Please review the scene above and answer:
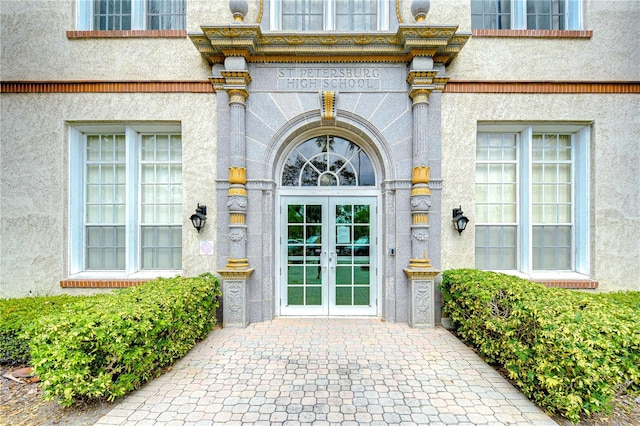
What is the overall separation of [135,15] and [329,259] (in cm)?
613

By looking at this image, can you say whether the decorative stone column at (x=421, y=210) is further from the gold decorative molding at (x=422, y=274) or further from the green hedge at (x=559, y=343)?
the green hedge at (x=559, y=343)

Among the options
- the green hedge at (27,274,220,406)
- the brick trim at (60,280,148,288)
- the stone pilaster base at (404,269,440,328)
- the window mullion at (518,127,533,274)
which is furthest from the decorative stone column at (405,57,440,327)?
the brick trim at (60,280,148,288)

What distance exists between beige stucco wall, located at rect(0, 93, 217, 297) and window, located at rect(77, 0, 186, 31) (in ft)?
5.06

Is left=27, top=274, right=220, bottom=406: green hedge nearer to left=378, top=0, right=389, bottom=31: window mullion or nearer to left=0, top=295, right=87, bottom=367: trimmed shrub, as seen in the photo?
left=0, top=295, right=87, bottom=367: trimmed shrub

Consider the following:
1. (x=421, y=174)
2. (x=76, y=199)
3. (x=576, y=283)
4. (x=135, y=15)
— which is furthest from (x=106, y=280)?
(x=576, y=283)

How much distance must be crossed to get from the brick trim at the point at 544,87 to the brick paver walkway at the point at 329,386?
4.48m

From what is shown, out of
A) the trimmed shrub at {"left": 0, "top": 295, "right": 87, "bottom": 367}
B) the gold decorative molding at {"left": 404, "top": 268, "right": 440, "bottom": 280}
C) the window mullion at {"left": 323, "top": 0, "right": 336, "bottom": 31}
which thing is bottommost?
the trimmed shrub at {"left": 0, "top": 295, "right": 87, "bottom": 367}

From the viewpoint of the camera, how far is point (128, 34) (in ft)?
18.0

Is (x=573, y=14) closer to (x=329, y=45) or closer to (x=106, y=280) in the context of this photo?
(x=329, y=45)

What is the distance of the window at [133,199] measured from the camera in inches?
228

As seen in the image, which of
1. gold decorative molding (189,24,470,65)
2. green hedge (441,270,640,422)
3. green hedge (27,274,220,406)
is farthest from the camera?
gold decorative molding (189,24,470,65)

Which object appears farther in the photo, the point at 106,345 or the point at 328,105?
the point at 328,105

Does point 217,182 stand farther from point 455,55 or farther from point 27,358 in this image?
point 455,55

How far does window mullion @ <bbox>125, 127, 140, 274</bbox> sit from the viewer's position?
5.66 metres
